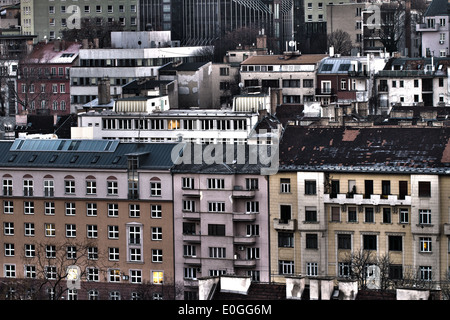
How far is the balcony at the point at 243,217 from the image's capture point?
168ft

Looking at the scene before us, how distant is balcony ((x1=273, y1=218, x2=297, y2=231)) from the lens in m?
50.2

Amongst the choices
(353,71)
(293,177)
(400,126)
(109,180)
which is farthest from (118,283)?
(353,71)

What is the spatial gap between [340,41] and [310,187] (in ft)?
213

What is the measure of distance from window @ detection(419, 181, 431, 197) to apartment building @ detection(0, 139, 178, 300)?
1126 cm

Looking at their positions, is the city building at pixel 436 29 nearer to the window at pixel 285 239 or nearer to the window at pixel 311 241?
the window at pixel 285 239

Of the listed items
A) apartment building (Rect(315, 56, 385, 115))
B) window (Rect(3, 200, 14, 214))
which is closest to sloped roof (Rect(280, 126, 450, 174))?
window (Rect(3, 200, 14, 214))

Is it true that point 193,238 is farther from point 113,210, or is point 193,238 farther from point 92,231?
point 92,231

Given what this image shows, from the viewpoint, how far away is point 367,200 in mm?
49281

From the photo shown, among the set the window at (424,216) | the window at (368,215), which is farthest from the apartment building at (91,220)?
the window at (424,216)

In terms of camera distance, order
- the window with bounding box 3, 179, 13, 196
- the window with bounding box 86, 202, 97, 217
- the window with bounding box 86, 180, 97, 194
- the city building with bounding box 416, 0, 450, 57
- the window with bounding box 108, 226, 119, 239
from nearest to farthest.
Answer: the window with bounding box 108, 226, 119, 239 → the window with bounding box 86, 202, 97, 217 → the window with bounding box 86, 180, 97, 194 → the window with bounding box 3, 179, 13, 196 → the city building with bounding box 416, 0, 450, 57

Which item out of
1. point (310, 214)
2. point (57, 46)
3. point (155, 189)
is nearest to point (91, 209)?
point (155, 189)

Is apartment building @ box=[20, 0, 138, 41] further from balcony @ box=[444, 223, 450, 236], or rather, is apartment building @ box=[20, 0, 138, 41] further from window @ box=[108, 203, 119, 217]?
balcony @ box=[444, 223, 450, 236]

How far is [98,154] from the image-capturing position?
2201 inches
